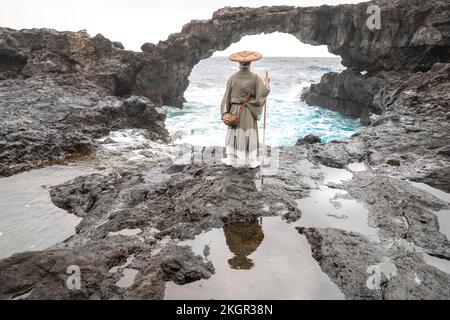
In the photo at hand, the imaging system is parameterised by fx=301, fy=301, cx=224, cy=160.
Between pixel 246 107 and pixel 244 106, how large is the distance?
0.17 ft

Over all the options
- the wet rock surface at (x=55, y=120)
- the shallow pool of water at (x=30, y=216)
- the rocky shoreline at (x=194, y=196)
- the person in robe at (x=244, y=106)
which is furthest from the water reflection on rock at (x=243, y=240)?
the wet rock surface at (x=55, y=120)

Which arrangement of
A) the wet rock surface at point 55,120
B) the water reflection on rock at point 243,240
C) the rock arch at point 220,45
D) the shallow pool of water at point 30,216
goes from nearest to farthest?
the water reflection on rock at point 243,240 → the shallow pool of water at point 30,216 → the wet rock surface at point 55,120 → the rock arch at point 220,45

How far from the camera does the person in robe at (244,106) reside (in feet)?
20.0

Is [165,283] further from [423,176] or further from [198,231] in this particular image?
[423,176]

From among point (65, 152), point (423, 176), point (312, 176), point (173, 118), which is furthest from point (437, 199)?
point (173, 118)

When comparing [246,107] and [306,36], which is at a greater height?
[306,36]

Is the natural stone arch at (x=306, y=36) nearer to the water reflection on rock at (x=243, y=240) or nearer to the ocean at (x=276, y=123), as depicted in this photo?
the ocean at (x=276, y=123)

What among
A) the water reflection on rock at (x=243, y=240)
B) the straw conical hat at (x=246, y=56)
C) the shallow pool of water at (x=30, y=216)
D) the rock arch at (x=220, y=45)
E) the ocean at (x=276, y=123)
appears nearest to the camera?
the water reflection on rock at (x=243, y=240)

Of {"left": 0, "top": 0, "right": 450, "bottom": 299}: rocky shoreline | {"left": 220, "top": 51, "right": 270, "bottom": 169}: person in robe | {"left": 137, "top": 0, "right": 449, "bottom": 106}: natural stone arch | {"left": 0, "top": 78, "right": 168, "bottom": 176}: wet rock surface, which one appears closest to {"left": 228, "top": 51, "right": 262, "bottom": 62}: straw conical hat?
{"left": 220, "top": 51, "right": 270, "bottom": 169}: person in robe

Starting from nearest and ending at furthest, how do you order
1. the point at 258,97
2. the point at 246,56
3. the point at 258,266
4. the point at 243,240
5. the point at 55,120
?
the point at 258,266 < the point at 243,240 < the point at 246,56 < the point at 258,97 < the point at 55,120

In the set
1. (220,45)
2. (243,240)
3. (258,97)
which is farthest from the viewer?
(220,45)

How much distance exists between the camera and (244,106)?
6.29 m

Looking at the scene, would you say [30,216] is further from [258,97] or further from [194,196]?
[258,97]

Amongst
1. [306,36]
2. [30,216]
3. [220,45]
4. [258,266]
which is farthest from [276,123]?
[258,266]
